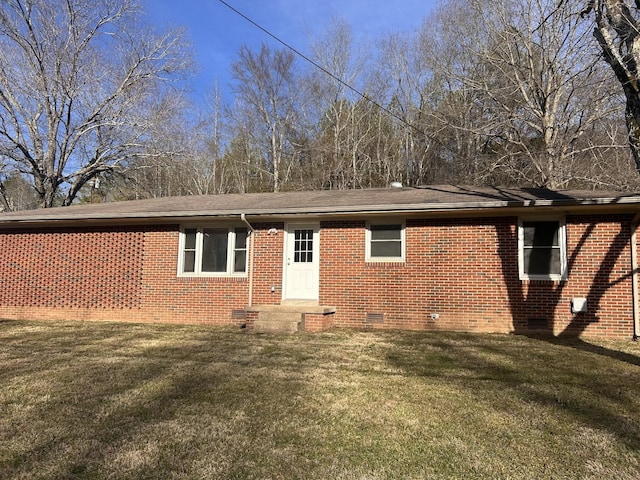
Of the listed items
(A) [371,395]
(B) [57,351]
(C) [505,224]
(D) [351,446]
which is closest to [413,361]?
(A) [371,395]

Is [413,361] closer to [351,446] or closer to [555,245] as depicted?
[351,446]

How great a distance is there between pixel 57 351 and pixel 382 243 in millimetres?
6255

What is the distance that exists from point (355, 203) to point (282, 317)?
9.31ft

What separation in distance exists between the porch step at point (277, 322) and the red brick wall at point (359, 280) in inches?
39.2

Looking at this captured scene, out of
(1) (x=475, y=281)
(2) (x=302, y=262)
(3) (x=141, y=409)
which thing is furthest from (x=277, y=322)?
(3) (x=141, y=409)

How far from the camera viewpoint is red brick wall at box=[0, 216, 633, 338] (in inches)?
328

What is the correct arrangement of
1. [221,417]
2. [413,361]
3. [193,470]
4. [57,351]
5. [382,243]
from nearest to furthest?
[193,470] → [221,417] → [413,361] → [57,351] → [382,243]

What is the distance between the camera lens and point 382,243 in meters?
9.63

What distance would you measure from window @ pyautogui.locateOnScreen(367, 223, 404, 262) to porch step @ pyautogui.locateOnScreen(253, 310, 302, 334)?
2.11 metres

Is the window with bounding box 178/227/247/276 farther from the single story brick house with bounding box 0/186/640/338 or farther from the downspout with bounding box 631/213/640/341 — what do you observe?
the downspout with bounding box 631/213/640/341

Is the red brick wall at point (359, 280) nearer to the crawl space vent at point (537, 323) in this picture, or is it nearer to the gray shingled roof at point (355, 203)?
→ the crawl space vent at point (537, 323)

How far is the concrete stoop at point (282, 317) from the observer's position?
8695mm

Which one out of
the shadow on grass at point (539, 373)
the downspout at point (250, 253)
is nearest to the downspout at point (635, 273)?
the shadow on grass at point (539, 373)

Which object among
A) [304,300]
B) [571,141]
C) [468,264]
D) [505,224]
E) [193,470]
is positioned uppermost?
[571,141]
